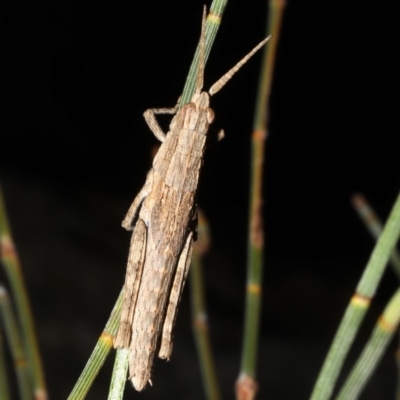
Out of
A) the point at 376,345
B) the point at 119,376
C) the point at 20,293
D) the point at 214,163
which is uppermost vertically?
the point at 214,163

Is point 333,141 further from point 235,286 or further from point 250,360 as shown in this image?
point 250,360

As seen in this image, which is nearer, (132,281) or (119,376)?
(119,376)

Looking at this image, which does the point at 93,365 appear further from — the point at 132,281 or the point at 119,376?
the point at 132,281

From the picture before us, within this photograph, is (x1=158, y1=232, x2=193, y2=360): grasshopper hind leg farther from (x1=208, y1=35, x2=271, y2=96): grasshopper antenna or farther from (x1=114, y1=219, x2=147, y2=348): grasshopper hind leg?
(x1=208, y1=35, x2=271, y2=96): grasshopper antenna

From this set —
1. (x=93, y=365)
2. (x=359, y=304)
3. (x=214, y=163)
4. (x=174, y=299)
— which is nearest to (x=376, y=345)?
(x=359, y=304)

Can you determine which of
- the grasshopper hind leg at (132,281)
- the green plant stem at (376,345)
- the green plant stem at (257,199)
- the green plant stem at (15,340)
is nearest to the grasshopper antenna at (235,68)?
the green plant stem at (257,199)

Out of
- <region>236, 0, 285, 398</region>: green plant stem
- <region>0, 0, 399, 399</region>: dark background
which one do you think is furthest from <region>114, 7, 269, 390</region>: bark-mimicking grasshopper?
<region>0, 0, 399, 399</region>: dark background
